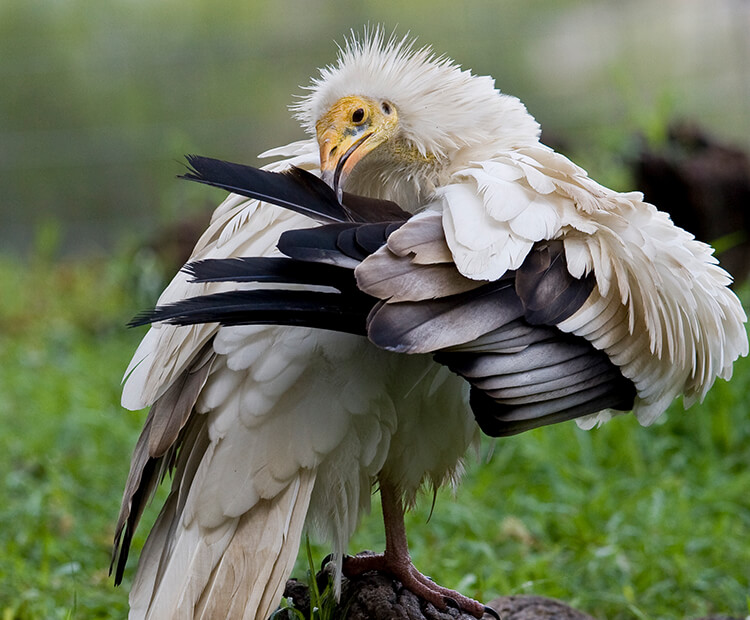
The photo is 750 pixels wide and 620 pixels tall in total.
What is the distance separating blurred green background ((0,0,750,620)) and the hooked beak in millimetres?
1407

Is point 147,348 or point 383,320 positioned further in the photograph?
point 147,348

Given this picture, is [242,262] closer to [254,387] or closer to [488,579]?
[254,387]

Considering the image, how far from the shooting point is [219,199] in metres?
6.21

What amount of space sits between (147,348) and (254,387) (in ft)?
1.22

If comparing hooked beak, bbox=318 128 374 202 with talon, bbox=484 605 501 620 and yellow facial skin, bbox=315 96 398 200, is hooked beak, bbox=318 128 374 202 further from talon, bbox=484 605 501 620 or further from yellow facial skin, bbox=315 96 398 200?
talon, bbox=484 605 501 620

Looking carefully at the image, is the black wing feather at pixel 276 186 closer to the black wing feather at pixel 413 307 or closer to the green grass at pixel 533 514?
the black wing feather at pixel 413 307

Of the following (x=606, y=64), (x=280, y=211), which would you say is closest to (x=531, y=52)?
(x=606, y=64)

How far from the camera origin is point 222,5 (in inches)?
360

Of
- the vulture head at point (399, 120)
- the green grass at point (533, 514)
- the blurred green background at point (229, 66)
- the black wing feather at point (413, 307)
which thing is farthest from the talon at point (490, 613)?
the blurred green background at point (229, 66)

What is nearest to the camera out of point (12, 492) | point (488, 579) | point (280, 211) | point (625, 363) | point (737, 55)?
point (625, 363)

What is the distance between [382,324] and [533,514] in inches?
94.2

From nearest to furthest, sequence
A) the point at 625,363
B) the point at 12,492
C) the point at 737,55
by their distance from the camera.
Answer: the point at 625,363, the point at 12,492, the point at 737,55

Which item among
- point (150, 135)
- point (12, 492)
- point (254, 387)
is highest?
point (150, 135)

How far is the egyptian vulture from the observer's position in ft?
5.82
